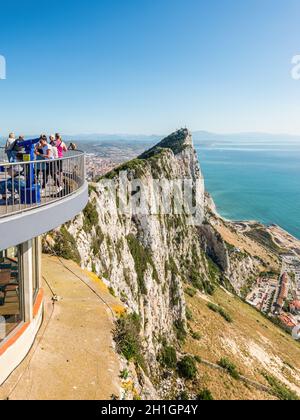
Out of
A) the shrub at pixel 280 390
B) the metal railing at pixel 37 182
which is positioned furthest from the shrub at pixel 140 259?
the metal railing at pixel 37 182

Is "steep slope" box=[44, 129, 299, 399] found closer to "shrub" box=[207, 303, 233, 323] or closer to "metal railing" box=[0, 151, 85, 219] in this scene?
"shrub" box=[207, 303, 233, 323]

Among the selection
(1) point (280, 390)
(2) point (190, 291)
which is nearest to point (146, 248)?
(2) point (190, 291)

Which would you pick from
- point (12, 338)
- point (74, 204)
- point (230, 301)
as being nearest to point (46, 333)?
point (12, 338)

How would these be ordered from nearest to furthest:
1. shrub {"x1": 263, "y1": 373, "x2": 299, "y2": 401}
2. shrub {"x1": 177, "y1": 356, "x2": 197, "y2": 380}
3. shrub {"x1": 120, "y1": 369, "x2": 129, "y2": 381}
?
shrub {"x1": 120, "y1": 369, "x2": 129, "y2": 381}, shrub {"x1": 177, "y1": 356, "x2": 197, "y2": 380}, shrub {"x1": 263, "y1": 373, "x2": 299, "y2": 401}

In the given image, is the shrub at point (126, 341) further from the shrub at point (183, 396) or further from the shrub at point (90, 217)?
the shrub at point (183, 396)

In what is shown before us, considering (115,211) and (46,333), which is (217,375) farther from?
(46,333)

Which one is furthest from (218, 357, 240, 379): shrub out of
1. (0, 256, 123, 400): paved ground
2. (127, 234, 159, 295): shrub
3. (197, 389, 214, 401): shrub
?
(0, 256, 123, 400): paved ground

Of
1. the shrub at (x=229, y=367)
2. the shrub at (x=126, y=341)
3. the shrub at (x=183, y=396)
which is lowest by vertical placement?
the shrub at (x=229, y=367)
